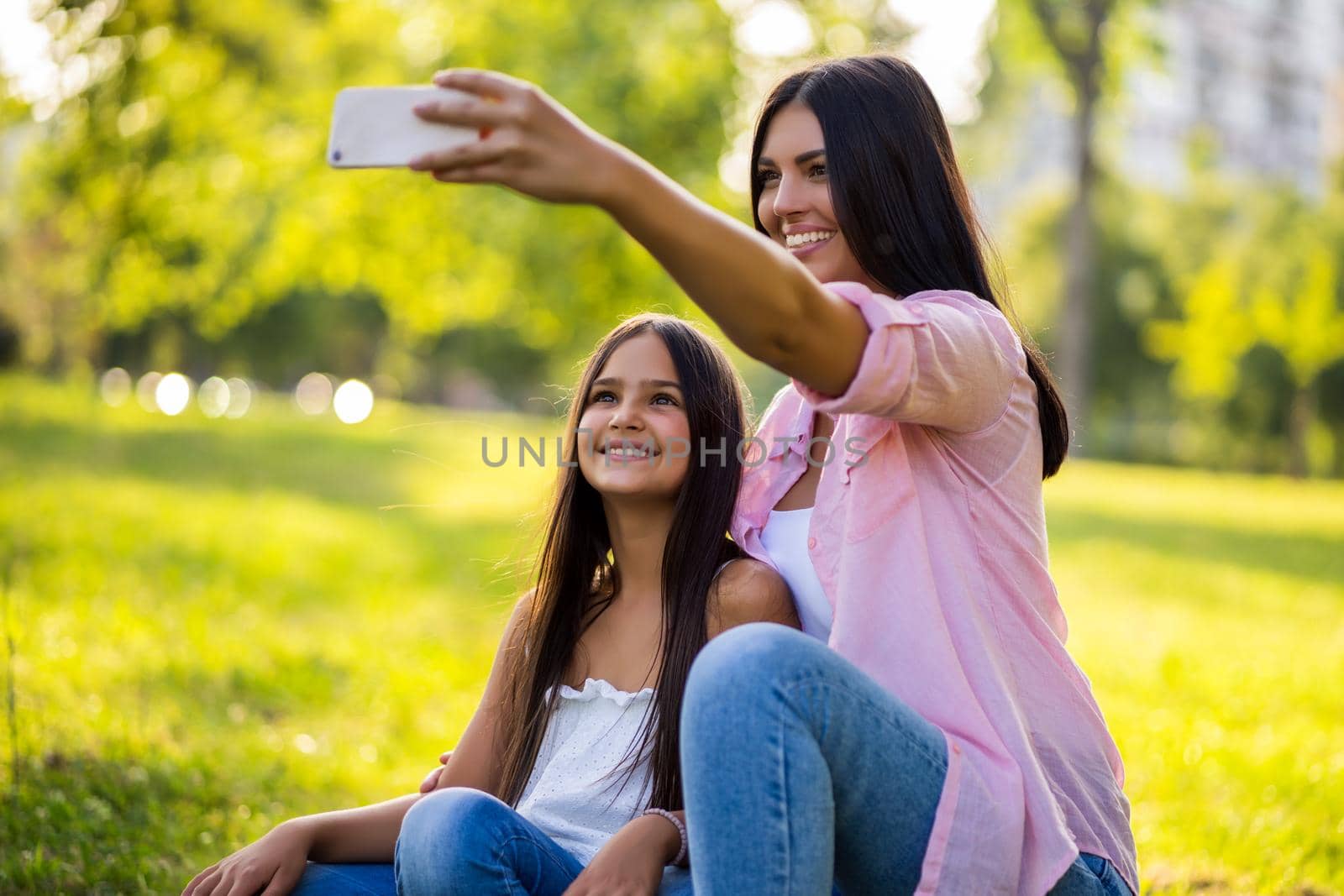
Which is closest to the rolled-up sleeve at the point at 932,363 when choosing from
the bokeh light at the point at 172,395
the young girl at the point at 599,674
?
the young girl at the point at 599,674

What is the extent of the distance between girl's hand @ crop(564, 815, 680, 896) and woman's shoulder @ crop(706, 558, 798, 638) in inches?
15.7

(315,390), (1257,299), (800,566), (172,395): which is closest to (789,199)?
(800,566)

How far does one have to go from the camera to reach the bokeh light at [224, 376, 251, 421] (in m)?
22.5

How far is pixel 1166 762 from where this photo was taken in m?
4.48

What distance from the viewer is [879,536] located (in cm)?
191

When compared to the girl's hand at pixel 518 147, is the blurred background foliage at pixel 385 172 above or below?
above

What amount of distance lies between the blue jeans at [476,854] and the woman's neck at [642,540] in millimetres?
556

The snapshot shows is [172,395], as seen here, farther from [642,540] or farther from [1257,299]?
[642,540]

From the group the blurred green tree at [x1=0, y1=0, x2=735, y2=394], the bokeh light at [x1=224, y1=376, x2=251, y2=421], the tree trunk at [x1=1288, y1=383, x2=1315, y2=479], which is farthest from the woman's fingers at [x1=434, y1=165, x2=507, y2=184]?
the tree trunk at [x1=1288, y1=383, x2=1315, y2=479]

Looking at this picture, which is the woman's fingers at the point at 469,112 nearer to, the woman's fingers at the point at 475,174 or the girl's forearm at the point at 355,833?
the woman's fingers at the point at 475,174

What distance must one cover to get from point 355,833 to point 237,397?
34048 mm

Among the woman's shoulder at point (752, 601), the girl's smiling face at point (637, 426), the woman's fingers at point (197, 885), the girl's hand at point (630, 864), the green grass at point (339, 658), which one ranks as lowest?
the green grass at point (339, 658)

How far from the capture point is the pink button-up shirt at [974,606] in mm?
1750

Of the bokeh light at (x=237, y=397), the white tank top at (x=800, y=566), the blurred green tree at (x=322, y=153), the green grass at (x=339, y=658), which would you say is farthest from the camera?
the bokeh light at (x=237, y=397)
